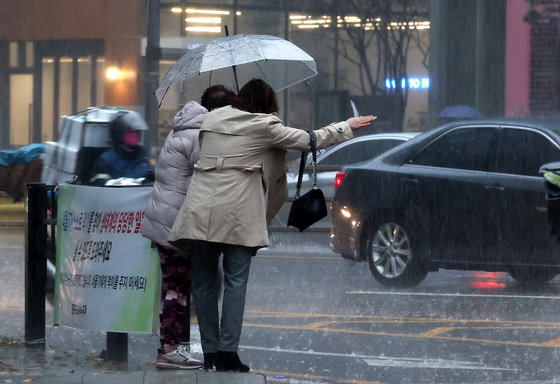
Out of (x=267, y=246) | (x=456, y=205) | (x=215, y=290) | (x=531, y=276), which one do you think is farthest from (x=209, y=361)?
(x=531, y=276)

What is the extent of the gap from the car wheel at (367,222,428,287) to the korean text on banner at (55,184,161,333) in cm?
495

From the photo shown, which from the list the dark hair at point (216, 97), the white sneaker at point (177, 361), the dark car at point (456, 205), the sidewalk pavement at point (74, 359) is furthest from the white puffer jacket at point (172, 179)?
the dark car at point (456, 205)

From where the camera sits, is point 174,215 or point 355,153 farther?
point 355,153

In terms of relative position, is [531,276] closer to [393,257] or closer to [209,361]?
[393,257]

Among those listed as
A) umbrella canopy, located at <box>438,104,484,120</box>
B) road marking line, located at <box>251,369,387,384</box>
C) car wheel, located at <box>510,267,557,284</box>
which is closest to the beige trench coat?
road marking line, located at <box>251,369,387,384</box>

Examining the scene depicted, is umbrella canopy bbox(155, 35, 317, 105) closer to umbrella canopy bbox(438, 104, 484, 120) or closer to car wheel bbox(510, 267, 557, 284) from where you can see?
car wheel bbox(510, 267, 557, 284)

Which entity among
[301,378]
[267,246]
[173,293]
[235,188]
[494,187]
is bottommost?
[301,378]

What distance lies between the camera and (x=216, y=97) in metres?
6.61

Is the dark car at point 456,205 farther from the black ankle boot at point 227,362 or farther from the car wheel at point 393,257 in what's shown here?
the black ankle boot at point 227,362

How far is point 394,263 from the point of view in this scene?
11.5m

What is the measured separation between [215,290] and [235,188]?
65 cm

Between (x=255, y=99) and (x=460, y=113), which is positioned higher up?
(x=460, y=113)

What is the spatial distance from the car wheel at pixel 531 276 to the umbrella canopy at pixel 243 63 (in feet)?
14.6

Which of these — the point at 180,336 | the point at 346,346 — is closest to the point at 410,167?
the point at 346,346
